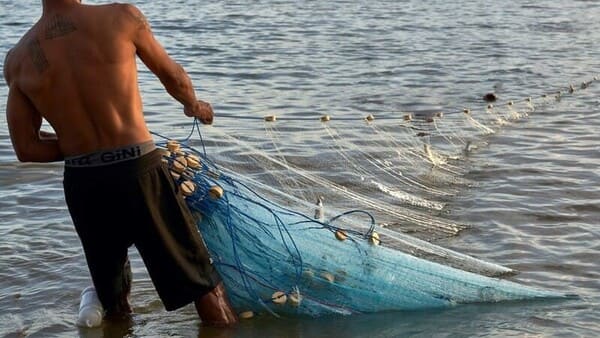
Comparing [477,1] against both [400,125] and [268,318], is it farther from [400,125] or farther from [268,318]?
[268,318]

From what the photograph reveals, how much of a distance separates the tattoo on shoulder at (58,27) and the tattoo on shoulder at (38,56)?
0.20ft

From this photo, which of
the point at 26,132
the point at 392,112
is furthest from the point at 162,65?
the point at 392,112

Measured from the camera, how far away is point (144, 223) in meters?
4.24

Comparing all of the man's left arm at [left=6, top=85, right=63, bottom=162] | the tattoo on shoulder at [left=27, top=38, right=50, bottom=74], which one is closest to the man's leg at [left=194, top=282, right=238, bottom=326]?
the man's left arm at [left=6, top=85, right=63, bottom=162]

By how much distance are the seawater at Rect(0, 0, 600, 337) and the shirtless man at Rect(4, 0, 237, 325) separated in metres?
0.67

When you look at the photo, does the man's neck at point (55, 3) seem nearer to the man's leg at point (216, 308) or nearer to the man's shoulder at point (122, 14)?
the man's shoulder at point (122, 14)

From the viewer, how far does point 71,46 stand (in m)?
4.00

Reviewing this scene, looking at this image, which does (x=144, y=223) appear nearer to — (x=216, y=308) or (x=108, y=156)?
(x=108, y=156)

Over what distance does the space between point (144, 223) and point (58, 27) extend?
957 mm

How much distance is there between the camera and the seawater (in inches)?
198

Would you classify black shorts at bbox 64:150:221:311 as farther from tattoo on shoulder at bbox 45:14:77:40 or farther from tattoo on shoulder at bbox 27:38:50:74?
tattoo on shoulder at bbox 45:14:77:40

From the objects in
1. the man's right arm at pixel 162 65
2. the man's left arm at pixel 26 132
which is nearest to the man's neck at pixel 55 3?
the man's right arm at pixel 162 65

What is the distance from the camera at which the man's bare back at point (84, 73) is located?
13.1ft

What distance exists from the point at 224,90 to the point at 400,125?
3.13 meters
